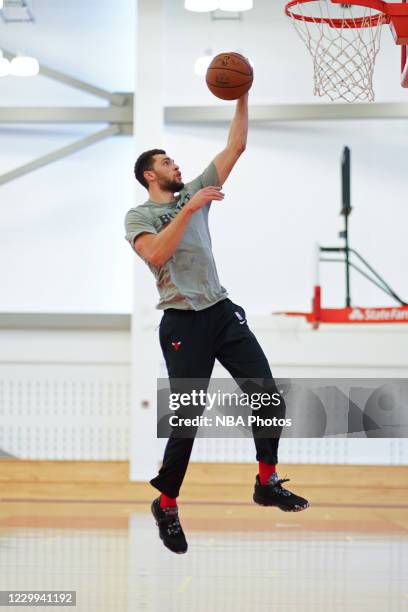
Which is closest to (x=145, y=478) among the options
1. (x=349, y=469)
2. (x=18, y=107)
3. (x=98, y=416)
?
(x=98, y=416)

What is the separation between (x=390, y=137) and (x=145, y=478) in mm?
4677

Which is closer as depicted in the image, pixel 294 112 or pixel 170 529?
pixel 170 529

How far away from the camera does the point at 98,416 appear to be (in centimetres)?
1003

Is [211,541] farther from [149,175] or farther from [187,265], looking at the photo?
[149,175]

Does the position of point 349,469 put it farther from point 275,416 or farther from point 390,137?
point 275,416

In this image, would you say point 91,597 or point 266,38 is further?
point 266,38

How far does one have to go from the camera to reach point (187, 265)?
4711 millimetres

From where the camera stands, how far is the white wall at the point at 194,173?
10.2m

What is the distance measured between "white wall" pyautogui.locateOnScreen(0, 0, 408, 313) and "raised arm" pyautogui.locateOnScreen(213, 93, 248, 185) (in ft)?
18.0

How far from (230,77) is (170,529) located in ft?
7.70

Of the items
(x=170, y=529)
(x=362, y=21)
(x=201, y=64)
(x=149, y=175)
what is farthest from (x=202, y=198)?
(x=201, y=64)

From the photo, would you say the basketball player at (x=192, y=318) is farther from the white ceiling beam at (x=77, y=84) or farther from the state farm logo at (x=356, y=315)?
the white ceiling beam at (x=77, y=84)

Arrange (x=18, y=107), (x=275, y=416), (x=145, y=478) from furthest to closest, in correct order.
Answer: (x=18, y=107) < (x=145, y=478) < (x=275, y=416)

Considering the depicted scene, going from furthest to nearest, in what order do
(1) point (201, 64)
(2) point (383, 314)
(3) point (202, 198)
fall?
1. (1) point (201, 64)
2. (2) point (383, 314)
3. (3) point (202, 198)
